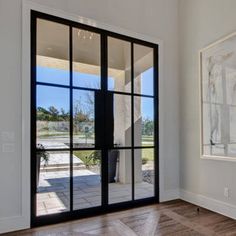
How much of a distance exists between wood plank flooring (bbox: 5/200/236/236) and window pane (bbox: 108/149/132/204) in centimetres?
22

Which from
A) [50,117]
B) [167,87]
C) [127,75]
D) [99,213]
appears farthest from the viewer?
[167,87]

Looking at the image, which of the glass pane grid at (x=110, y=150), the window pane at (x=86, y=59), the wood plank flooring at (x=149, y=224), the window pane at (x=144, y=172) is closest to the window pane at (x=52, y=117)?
the glass pane grid at (x=110, y=150)

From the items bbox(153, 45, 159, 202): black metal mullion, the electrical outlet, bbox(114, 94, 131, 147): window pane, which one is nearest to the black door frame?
bbox(153, 45, 159, 202): black metal mullion

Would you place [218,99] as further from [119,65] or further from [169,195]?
[169,195]

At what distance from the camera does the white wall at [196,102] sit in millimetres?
2969

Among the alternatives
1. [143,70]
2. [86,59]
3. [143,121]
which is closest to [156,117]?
[143,121]

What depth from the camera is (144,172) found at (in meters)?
3.42

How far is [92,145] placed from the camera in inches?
120

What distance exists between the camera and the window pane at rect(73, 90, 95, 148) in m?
2.94

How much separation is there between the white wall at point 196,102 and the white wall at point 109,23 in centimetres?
14

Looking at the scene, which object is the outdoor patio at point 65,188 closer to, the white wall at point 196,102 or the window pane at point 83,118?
the window pane at point 83,118

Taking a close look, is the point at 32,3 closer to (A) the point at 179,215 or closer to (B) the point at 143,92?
(B) the point at 143,92
